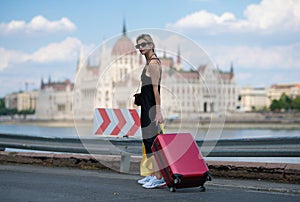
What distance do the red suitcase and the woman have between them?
22 centimetres

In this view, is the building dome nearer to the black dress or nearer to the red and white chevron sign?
the red and white chevron sign

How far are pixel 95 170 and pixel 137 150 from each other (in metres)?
1.00

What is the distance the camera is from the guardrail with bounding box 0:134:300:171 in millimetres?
6646

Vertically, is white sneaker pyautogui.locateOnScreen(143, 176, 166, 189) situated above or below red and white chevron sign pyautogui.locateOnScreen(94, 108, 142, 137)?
below

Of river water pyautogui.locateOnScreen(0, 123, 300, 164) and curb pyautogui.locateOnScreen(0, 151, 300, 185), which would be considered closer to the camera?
curb pyautogui.locateOnScreen(0, 151, 300, 185)

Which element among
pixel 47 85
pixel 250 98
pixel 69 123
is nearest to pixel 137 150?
pixel 69 123

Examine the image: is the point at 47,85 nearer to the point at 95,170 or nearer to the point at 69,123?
the point at 69,123

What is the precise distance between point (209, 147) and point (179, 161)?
4.73 feet

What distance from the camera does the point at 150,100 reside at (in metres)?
6.18

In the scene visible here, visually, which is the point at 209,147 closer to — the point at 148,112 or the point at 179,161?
the point at 148,112

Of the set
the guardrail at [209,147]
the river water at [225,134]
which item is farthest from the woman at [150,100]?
the guardrail at [209,147]

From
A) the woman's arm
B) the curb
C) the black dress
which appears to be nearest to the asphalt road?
the curb

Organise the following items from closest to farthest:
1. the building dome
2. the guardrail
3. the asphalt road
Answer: the asphalt road
the guardrail
the building dome

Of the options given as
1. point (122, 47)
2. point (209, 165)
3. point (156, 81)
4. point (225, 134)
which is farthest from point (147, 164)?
point (225, 134)
